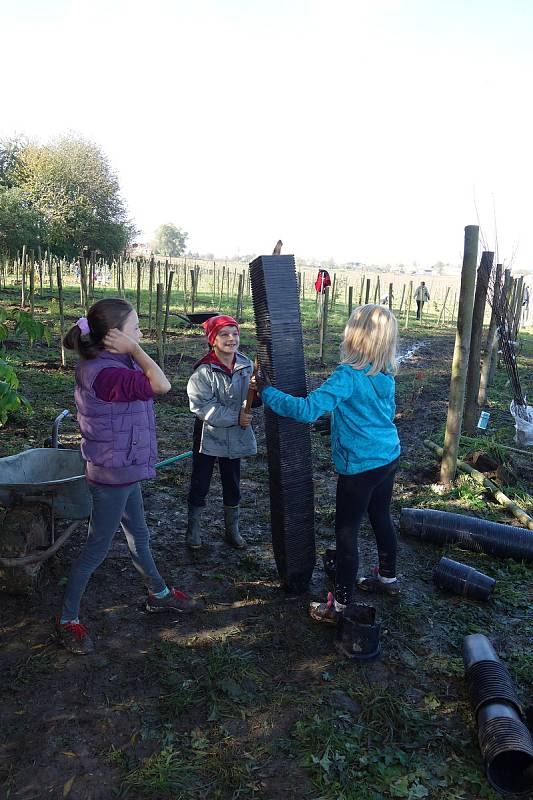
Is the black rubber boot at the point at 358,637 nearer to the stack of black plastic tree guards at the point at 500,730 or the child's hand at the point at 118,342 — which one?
the stack of black plastic tree guards at the point at 500,730

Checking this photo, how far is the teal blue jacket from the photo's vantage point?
8.93 feet

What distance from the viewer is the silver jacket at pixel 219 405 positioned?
3494mm

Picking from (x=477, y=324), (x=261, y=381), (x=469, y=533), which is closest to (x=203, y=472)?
(x=261, y=381)

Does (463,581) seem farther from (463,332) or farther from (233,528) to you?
(463,332)

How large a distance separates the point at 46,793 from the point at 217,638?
1058 millimetres

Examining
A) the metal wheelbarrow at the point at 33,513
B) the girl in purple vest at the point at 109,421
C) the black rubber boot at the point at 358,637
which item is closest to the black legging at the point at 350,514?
the black rubber boot at the point at 358,637

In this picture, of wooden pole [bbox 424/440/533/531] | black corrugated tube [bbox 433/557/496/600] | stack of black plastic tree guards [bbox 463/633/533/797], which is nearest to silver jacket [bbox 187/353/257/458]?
black corrugated tube [bbox 433/557/496/600]

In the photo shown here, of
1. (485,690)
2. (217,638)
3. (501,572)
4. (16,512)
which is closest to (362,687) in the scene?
(485,690)

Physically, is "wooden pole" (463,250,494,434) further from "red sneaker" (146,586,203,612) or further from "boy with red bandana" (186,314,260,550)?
"red sneaker" (146,586,203,612)

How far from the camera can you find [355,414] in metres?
2.82

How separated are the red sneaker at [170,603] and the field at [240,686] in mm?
63

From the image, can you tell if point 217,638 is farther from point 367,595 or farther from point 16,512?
point 16,512

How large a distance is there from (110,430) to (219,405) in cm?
105

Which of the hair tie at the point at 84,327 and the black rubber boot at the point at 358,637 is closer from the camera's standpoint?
the hair tie at the point at 84,327
